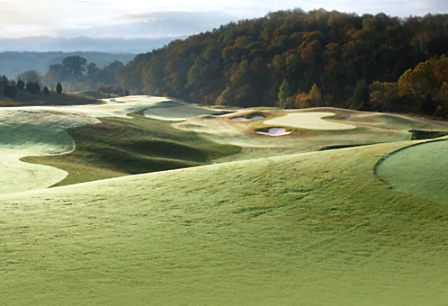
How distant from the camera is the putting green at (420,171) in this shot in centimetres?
936

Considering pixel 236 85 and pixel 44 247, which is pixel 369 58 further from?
pixel 44 247

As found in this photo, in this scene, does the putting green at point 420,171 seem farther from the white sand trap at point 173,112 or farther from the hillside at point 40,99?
the hillside at point 40,99

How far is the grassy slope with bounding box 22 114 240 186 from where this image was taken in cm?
2329

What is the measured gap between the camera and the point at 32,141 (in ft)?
92.7

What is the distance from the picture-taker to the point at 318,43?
365 feet

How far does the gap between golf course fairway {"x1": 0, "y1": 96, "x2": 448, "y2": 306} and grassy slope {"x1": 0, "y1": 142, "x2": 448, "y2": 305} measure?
3 centimetres

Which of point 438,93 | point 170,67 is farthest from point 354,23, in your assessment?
point 170,67

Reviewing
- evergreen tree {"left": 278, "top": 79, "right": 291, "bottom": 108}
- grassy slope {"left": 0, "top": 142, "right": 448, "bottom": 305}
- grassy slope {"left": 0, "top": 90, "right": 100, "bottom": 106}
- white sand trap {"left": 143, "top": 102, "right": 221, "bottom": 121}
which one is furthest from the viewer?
evergreen tree {"left": 278, "top": 79, "right": 291, "bottom": 108}

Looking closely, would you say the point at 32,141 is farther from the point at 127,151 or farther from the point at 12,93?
the point at 12,93

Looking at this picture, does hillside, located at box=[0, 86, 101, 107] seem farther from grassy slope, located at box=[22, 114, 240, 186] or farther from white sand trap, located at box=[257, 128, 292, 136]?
white sand trap, located at box=[257, 128, 292, 136]

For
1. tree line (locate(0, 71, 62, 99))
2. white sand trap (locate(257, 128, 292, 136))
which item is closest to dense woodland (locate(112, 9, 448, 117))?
white sand trap (locate(257, 128, 292, 136))

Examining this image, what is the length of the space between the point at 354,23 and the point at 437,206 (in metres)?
127

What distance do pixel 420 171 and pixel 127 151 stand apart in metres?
22.4

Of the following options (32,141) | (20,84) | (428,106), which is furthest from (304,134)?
(20,84)
